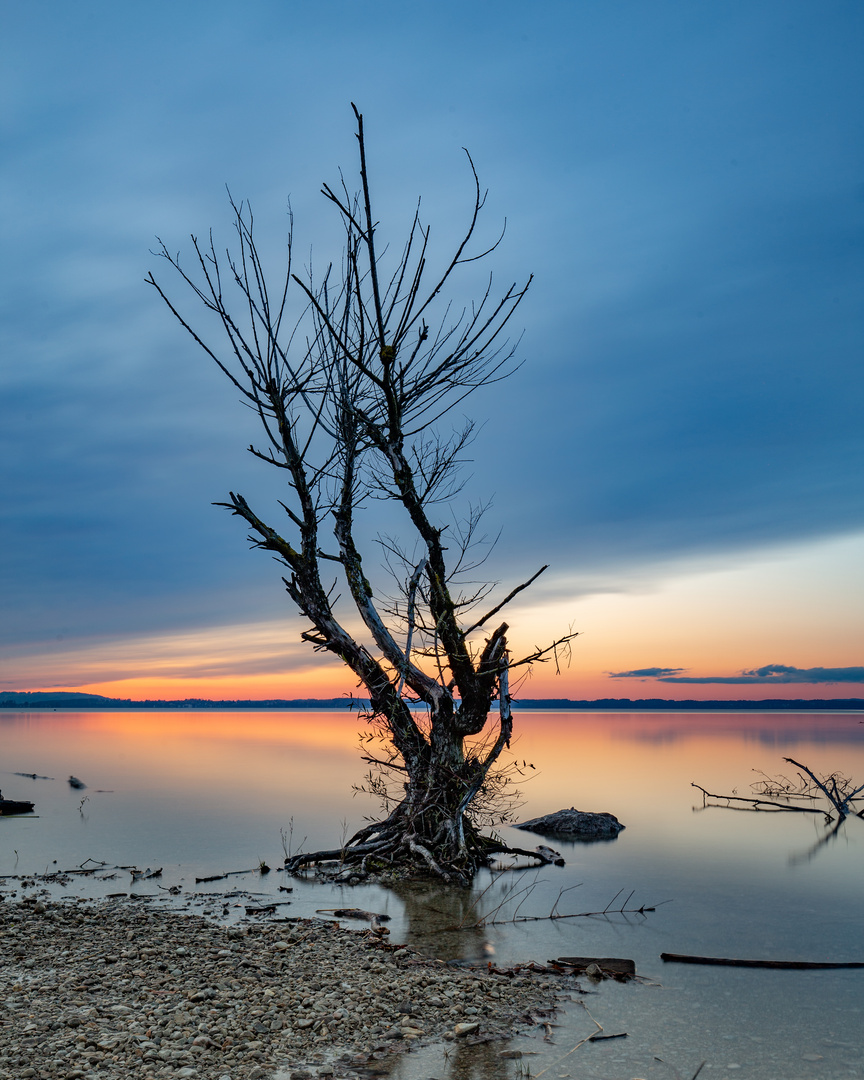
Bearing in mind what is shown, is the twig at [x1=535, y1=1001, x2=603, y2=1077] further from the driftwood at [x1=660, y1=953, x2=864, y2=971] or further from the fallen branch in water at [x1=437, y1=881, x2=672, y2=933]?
the fallen branch in water at [x1=437, y1=881, x2=672, y2=933]

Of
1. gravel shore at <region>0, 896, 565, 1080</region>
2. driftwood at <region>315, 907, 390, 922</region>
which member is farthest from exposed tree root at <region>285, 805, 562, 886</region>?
gravel shore at <region>0, 896, 565, 1080</region>

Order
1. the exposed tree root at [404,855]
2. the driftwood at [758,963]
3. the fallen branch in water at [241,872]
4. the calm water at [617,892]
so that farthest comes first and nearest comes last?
the fallen branch in water at [241,872] → the exposed tree root at [404,855] → the driftwood at [758,963] → the calm water at [617,892]

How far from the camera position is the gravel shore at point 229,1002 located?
525 cm

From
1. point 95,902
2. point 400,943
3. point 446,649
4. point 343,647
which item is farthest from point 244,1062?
point 343,647

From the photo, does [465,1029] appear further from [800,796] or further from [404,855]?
[800,796]

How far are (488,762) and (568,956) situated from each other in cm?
454

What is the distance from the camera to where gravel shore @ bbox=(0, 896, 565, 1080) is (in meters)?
5.25

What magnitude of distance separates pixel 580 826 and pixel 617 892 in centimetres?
564

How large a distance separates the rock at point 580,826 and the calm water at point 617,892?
51 centimetres

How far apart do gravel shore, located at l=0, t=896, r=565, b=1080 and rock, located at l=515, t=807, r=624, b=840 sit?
34.2 ft

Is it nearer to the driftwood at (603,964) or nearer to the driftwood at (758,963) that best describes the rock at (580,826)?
the driftwood at (758,963)

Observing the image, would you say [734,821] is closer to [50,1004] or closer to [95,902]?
[95,902]

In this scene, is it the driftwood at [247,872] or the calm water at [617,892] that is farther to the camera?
the driftwood at [247,872]

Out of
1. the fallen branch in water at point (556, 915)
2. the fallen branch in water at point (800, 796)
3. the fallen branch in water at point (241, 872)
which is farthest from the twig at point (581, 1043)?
the fallen branch in water at point (800, 796)
